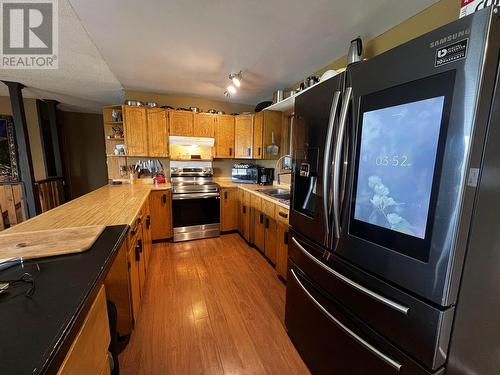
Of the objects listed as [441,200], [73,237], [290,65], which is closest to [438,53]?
[441,200]

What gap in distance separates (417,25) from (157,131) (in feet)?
10.7

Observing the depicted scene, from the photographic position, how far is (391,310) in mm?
791

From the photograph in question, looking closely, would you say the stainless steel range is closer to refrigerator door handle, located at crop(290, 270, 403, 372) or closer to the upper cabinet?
the upper cabinet

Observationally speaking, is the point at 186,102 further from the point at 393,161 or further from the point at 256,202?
the point at 393,161

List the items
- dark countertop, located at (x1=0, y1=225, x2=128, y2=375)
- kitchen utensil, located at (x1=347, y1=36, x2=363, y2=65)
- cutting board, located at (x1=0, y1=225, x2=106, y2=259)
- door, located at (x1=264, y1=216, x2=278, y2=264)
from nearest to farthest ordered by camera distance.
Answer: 1. dark countertop, located at (x1=0, y1=225, x2=128, y2=375)
2. cutting board, located at (x1=0, y1=225, x2=106, y2=259)
3. kitchen utensil, located at (x1=347, y1=36, x2=363, y2=65)
4. door, located at (x1=264, y1=216, x2=278, y2=264)

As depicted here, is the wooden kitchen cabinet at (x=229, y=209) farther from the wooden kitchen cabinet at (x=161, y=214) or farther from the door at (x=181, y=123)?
the door at (x=181, y=123)

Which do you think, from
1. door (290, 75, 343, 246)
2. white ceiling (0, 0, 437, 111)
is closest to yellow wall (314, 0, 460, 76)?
white ceiling (0, 0, 437, 111)

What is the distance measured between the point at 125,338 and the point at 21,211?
3.71 meters

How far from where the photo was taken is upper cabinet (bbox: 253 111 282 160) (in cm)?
345

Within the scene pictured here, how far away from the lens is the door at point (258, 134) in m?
3.48

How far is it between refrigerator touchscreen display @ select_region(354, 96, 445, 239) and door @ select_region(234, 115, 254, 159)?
287cm

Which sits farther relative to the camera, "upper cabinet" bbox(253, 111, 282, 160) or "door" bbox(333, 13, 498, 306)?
"upper cabinet" bbox(253, 111, 282, 160)

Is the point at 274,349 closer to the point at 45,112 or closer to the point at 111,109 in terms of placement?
the point at 111,109

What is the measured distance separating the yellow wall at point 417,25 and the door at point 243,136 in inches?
80.4
